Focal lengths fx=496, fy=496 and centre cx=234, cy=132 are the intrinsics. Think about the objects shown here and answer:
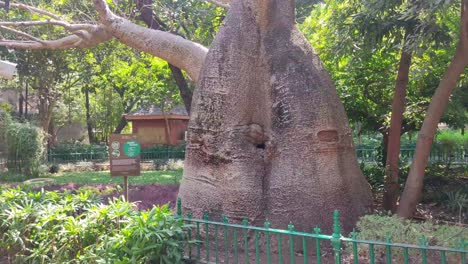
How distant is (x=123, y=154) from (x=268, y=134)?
2.19 metres

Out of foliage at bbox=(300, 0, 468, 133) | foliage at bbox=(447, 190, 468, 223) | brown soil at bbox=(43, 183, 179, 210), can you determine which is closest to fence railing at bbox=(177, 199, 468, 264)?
foliage at bbox=(300, 0, 468, 133)

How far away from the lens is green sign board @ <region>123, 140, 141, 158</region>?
7.09 m

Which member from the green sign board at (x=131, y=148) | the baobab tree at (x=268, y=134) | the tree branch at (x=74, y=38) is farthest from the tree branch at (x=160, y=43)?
the green sign board at (x=131, y=148)

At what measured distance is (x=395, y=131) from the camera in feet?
27.0

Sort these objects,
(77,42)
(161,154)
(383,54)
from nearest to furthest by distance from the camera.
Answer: (77,42) → (383,54) → (161,154)

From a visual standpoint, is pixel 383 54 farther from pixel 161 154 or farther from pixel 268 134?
pixel 161 154

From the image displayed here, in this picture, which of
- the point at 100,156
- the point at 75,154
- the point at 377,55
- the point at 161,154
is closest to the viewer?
the point at 377,55

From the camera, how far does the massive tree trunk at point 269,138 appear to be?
5926 mm

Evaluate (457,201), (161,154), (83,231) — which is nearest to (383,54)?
(457,201)

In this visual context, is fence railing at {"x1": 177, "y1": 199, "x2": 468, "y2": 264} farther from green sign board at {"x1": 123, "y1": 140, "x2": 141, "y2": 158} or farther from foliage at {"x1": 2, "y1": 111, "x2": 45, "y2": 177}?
foliage at {"x1": 2, "y1": 111, "x2": 45, "y2": 177}

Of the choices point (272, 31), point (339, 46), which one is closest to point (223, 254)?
point (272, 31)

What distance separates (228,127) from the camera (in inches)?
241

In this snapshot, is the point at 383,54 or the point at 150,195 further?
the point at 150,195

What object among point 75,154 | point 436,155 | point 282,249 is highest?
point 75,154
